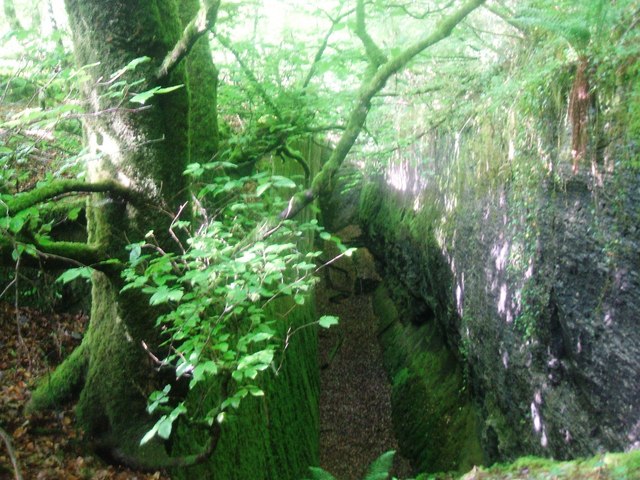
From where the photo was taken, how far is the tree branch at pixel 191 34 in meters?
3.77

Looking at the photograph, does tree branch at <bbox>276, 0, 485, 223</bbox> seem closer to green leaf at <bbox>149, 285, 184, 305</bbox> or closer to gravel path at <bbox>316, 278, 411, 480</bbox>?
green leaf at <bbox>149, 285, 184, 305</bbox>

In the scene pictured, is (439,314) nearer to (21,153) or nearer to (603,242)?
(603,242)

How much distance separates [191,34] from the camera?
3910 millimetres

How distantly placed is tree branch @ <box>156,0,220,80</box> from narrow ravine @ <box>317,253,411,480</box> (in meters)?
7.74

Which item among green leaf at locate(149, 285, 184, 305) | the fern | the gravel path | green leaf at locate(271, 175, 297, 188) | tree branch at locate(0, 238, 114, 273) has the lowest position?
the gravel path

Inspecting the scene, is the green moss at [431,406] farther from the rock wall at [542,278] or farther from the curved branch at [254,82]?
the curved branch at [254,82]

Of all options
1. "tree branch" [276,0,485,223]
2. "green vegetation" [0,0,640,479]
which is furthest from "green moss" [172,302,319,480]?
"tree branch" [276,0,485,223]

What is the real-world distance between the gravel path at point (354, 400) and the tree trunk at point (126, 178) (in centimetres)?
566

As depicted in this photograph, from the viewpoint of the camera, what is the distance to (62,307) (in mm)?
7609

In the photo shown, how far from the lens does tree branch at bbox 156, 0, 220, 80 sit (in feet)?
12.4

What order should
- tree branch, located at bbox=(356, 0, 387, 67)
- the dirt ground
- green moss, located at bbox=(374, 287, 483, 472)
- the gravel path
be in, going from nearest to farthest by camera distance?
the dirt ground → tree branch, located at bbox=(356, 0, 387, 67) → green moss, located at bbox=(374, 287, 483, 472) → the gravel path

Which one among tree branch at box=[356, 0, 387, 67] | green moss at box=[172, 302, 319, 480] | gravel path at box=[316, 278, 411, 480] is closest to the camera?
green moss at box=[172, 302, 319, 480]

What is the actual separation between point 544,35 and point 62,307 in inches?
282

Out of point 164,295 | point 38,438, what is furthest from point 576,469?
point 38,438
